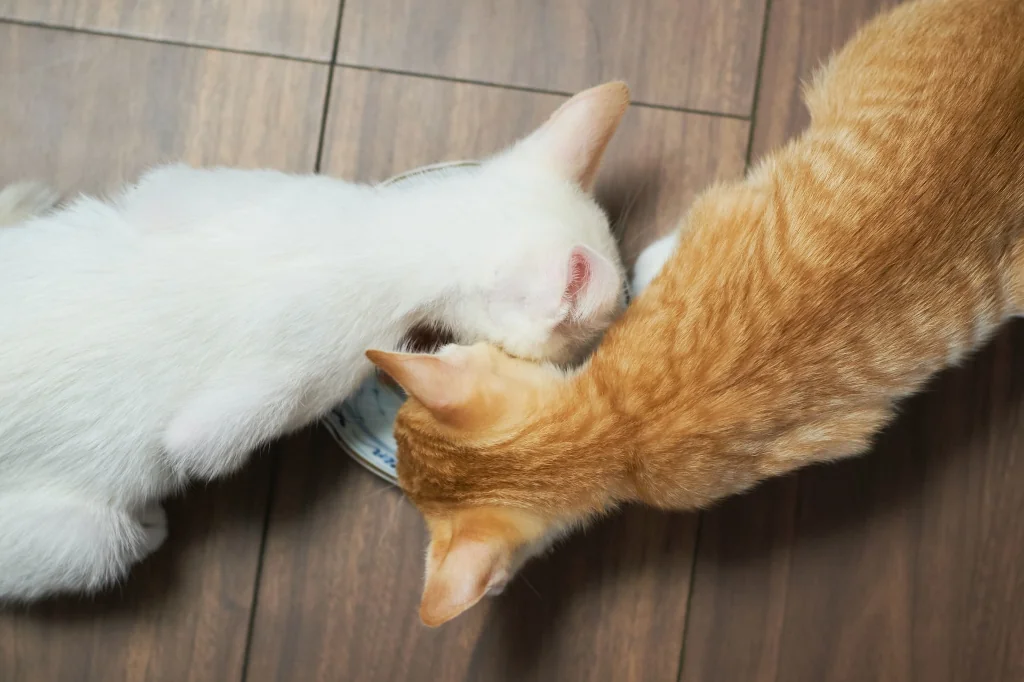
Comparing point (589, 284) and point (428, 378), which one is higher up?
point (589, 284)

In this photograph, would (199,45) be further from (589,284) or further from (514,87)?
(589,284)

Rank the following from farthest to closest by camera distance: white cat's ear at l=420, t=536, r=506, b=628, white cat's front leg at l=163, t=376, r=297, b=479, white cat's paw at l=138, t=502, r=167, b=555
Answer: white cat's paw at l=138, t=502, r=167, b=555
white cat's front leg at l=163, t=376, r=297, b=479
white cat's ear at l=420, t=536, r=506, b=628

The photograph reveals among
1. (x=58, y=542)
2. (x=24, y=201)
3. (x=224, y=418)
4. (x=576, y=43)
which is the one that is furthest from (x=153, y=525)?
(x=576, y=43)

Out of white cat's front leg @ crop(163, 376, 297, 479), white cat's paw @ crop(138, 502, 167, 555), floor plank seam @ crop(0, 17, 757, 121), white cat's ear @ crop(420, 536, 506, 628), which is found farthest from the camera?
floor plank seam @ crop(0, 17, 757, 121)

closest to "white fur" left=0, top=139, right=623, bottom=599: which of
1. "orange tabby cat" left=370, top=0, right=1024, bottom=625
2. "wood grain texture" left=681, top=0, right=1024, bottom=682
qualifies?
"orange tabby cat" left=370, top=0, right=1024, bottom=625

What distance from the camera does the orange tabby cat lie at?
80cm

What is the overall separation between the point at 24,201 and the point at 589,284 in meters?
0.85

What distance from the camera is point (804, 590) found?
1.17m

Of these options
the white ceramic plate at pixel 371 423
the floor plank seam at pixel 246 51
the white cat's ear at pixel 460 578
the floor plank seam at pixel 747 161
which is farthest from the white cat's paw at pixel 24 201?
the floor plank seam at pixel 747 161

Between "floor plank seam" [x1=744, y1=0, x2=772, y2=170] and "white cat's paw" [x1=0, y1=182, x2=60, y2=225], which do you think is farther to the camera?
"floor plank seam" [x1=744, y1=0, x2=772, y2=170]

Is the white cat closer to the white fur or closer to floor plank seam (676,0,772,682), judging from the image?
the white fur

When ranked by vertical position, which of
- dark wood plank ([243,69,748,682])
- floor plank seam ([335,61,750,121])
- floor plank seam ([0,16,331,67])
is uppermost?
floor plank seam ([335,61,750,121])

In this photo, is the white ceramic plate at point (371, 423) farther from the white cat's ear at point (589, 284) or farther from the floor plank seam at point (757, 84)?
the floor plank seam at point (757, 84)

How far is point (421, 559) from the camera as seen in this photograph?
1132 mm
